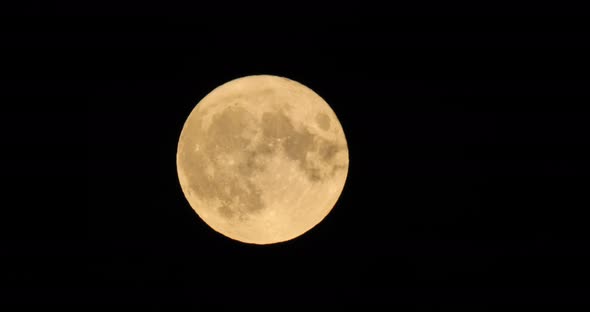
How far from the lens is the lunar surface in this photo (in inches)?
172

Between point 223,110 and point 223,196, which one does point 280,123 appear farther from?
point 223,196

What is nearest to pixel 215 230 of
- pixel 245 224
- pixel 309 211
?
pixel 245 224

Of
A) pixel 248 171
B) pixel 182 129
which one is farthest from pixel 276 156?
pixel 182 129

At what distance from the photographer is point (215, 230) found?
17.0 feet

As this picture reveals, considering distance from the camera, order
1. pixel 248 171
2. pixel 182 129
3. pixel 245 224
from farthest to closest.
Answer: pixel 182 129
pixel 245 224
pixel 248 171

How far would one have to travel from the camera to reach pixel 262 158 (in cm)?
432

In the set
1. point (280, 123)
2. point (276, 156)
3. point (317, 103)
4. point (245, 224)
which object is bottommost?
point (245, 224)

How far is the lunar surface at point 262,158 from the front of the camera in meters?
4.37

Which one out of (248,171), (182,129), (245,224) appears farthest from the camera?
(182,129)

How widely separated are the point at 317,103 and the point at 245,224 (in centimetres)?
144

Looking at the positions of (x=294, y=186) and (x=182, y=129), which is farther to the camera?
(x=182, y=129)

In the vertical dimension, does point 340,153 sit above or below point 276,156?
above

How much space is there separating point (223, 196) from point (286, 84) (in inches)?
52.5

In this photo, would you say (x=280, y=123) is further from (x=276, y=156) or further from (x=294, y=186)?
(x=294, y=186)
